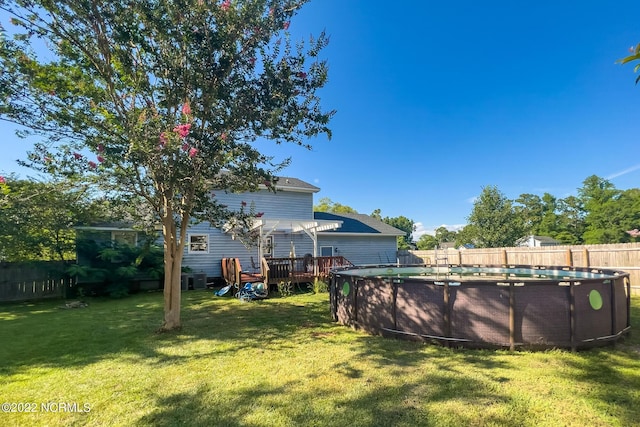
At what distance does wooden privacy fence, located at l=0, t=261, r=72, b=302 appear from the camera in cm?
1121

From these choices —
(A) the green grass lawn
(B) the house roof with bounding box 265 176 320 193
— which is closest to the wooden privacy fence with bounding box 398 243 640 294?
(A) the green grass lawn

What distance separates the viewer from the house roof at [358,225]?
19.0 meters

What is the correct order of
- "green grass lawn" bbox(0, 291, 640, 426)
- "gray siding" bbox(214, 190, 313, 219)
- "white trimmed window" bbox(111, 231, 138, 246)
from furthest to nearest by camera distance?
"gray siding" bbox(214, 190, 313, 219) → "white trimmed window" bbox(111, 231, 138, 246) → "green grass lawn" bbox(0, 291, 640, 426)

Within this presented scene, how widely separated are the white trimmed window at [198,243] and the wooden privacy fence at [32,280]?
451cm

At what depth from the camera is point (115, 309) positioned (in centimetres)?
934

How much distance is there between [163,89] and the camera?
583cm

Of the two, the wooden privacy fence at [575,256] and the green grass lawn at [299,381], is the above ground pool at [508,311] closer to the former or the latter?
the green grass lawn at [299,381]

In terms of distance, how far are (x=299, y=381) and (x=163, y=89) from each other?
211 inches

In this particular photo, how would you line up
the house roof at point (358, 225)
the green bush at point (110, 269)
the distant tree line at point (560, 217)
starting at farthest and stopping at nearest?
the distant tree line at point (560, 217) → the house roof at point (358, 225) → the green bush at point (110, 269)

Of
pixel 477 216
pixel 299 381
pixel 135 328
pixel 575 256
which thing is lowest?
pixel 135 328

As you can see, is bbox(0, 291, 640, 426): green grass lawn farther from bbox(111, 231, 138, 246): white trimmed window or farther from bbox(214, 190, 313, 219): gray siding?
bbox(214, 190, 313, 219): gray siding

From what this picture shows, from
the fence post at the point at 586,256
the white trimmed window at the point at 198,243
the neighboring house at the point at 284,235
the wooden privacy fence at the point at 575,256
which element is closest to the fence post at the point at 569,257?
the wooden privacy fence at the point at 575,256

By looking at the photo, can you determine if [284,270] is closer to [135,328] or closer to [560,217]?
[135,328]

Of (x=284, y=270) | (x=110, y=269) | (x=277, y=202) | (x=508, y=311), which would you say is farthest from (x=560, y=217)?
(x=110, y=269)
